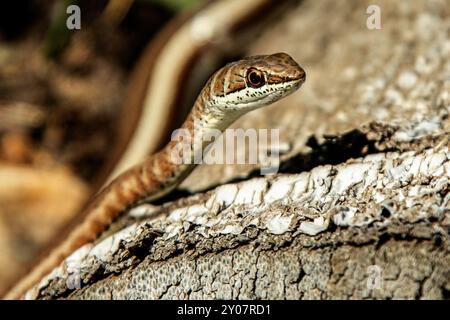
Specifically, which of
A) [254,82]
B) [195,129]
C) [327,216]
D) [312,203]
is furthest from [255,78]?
[327,216]

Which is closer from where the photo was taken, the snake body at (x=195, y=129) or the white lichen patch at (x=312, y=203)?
the white lichen patch at (x=312, y=203)

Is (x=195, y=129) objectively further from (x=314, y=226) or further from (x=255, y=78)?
(x=314, y=226)

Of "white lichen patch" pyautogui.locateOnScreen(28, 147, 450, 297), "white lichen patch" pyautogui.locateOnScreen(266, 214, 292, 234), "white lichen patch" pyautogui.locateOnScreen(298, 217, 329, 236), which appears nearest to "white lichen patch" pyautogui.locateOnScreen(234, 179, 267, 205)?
"white lichen patch" pyautogui.locateOnScreen(28, 147, 450, 297)

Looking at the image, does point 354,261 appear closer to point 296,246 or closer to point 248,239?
point 296,246

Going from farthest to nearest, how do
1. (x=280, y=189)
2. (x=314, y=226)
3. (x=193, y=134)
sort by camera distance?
(x=193, y=134), (x=280, y=189), (x=314, y=226)

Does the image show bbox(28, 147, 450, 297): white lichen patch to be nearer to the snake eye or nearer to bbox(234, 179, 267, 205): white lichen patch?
bbox(234, 179, 267, 205): white lichen patch

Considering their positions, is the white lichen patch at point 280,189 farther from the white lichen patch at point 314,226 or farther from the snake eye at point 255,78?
the snake eye at point 255,78

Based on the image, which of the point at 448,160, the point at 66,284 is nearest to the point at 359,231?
the point at 448,160

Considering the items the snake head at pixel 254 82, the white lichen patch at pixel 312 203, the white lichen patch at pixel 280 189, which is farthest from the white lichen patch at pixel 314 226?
the snake head at pixel 254 82
